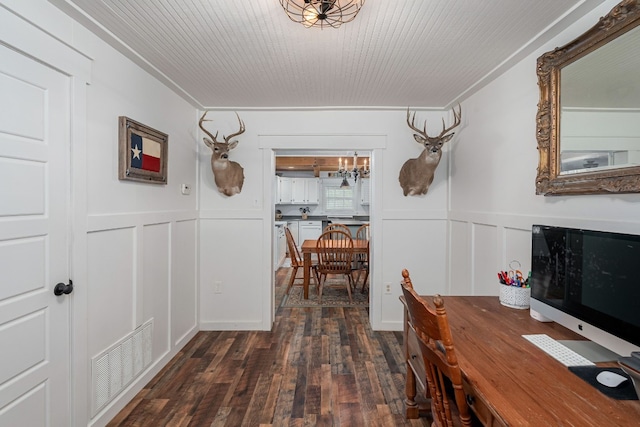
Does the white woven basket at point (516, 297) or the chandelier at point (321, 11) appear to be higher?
the chandelier at point (321, 11)

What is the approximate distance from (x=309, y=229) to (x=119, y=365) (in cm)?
550

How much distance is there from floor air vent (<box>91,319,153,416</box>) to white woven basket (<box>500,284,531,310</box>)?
2.46 metres

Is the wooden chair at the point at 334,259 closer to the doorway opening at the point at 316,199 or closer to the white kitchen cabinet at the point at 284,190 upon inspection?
the doorway opening at the point at 316,199

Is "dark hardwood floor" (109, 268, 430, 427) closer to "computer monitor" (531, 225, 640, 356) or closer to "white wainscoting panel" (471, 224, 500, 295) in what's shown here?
"white wainscoting panel" (471, 224, 500, 295)

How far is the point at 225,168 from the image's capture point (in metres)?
2.94

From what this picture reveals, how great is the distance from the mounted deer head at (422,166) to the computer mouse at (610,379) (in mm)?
2032

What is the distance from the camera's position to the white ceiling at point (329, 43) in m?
1.52

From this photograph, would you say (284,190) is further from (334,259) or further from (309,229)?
(334,259)

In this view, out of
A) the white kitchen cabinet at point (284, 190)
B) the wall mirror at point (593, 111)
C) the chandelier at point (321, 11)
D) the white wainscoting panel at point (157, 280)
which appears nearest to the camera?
the wall mirror at point (593, 111)

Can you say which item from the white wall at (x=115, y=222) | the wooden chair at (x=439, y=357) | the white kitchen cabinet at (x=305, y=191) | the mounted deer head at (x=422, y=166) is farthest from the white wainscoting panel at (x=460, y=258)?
the white kitchen cabinet at (x=305, y=191)

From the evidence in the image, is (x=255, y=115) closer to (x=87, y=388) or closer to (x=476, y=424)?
(x=87, y=388)

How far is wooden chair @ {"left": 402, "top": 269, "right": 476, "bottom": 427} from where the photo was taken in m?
1.00

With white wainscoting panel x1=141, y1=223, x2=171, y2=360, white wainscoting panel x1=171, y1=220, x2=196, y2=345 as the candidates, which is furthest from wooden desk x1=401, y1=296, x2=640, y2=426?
white wainscoting panel x1=171, y1=220, x2=196, y2=345

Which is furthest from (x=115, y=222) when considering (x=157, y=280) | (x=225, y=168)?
(x=225, y=168)
